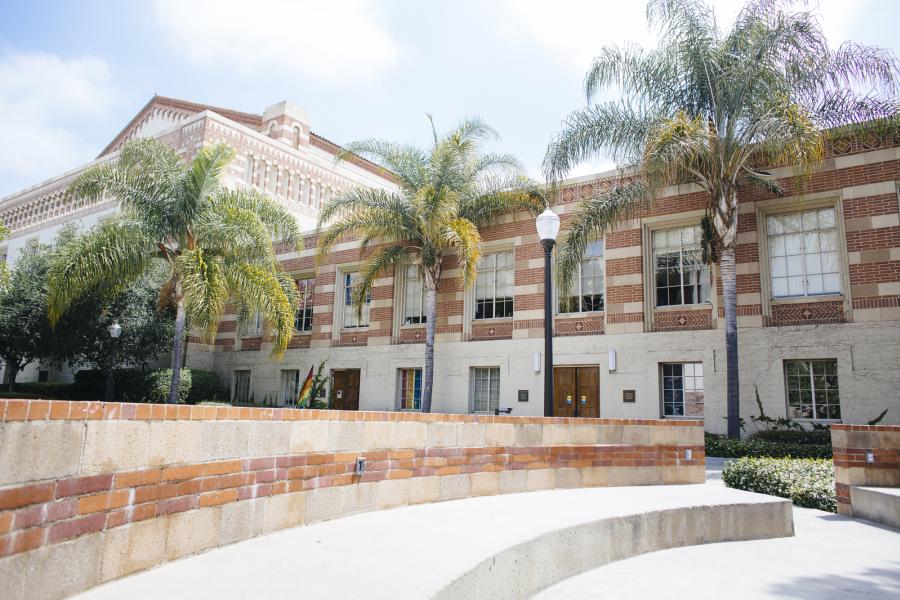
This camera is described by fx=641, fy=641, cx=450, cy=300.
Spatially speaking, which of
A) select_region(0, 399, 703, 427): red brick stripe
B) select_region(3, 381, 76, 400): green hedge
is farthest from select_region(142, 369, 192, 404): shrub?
select_region(0, 399, 703, 427): red brick stripe

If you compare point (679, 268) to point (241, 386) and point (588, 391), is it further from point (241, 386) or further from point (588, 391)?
point (241, 386)

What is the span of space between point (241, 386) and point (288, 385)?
285 centimetres

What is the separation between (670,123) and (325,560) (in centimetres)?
1314

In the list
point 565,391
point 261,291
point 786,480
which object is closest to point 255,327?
point 261,291

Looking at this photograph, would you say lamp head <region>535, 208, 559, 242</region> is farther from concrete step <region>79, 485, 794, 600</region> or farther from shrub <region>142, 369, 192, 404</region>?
shrub <region>142, 369, 192, 404</region>

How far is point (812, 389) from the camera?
1588cm

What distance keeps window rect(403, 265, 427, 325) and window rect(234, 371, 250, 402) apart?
28.7 feet

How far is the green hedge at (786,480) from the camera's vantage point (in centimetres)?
983

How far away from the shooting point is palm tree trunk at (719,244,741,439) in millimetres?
15289

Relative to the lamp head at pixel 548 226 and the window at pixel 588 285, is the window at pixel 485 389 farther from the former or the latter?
the lamp head at pixel 548 226

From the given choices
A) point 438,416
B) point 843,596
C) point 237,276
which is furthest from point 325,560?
point 237,276

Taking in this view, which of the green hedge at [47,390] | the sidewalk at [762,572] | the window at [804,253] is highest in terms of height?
the window at [804,253]

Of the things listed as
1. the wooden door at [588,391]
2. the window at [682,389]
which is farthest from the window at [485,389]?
the window at [682,389]

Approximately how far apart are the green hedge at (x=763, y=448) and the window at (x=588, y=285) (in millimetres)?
5458
